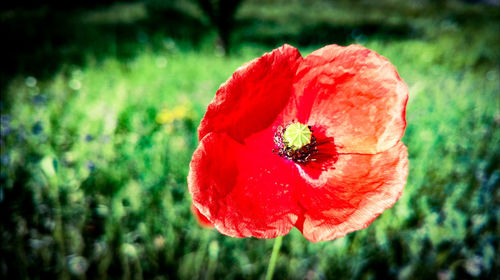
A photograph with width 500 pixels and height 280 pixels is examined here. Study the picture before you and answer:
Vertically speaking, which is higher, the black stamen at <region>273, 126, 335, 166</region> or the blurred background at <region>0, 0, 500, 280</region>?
the black stamen at <region>273, 126, 335, 166</region>

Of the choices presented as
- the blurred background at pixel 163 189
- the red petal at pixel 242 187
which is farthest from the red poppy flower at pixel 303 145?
the blurred background at pixel 163 189

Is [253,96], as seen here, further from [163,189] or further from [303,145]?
[163,189]

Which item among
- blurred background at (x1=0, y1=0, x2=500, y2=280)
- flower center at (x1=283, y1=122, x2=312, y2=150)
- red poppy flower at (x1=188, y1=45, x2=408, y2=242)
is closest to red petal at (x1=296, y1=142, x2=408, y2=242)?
red poppy flower at (x1=188, y1=45, x2=408, y2=242)

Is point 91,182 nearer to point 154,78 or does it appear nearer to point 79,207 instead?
point 79,207

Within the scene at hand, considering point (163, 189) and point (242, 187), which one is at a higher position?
point (242, 187)

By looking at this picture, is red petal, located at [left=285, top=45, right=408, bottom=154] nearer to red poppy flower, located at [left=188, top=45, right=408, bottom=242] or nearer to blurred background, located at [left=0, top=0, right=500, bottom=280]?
red poppy flower, located at [left=188, top=45, right=408, bottom=242]

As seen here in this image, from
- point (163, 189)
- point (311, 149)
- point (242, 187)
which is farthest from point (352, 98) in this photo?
point (163, 189)

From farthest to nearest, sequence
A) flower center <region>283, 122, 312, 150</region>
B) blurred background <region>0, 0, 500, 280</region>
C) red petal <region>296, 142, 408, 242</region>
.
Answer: blurred background <region>0, 0, 500, 280</region>, flower center <region>283, 122, 312, 150</region>, red petal <region>296, 142, 408, 242</region>

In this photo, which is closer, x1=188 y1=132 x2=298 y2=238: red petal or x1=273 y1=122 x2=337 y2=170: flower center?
x1=188 y1=132 x2=298 y2=238: red petal
